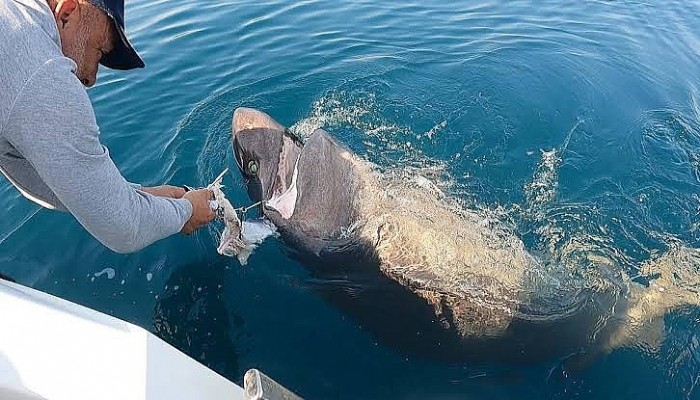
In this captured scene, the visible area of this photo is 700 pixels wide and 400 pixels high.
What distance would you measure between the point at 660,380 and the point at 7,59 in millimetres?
4486

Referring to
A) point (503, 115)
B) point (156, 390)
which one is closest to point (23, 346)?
point (156, 390)

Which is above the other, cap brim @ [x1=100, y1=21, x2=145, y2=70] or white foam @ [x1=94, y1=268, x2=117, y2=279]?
cap brim @ [x1=100, y1=21, x2=145, y2=70]

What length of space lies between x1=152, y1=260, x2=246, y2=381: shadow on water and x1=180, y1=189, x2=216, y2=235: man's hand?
1.01m

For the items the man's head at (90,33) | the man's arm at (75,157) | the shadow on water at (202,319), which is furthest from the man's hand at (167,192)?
the shadow on water at (202,319)

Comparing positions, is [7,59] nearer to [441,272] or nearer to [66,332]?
[66,332]

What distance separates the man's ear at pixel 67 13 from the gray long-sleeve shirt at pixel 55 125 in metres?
0.09

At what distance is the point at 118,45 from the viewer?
2.92 m

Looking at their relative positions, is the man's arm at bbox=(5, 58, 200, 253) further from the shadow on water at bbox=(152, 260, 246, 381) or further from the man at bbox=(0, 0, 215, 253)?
the shadow on water at bbox=(152, 260, 246, 381)

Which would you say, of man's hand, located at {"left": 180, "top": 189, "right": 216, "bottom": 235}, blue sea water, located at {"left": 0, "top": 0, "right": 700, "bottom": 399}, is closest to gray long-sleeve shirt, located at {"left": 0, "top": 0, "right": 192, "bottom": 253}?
man's hand, located at {"left": 180, "top": 189, "right": 216, "bottom": 235}

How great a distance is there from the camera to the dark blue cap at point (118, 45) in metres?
2.58

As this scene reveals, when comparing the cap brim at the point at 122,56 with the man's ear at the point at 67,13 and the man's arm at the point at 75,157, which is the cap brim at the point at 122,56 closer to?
the man's ear at the point at 67,13

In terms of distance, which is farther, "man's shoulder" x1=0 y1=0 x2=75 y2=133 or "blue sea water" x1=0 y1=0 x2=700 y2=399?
"blue sea water" x1=0 y1=0 x2=700 y2=399

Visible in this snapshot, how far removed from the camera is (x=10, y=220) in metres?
5.38

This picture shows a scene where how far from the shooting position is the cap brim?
2.89 meters
